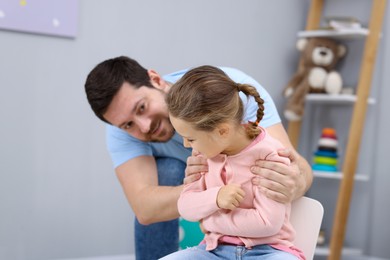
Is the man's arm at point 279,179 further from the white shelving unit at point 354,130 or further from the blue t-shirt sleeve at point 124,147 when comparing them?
the white shelving unit at point 354,130

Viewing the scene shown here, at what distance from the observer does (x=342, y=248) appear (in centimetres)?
310

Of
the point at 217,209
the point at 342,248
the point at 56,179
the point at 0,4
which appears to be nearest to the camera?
the point at 217,209

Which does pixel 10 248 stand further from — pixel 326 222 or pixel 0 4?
pixel 326 222

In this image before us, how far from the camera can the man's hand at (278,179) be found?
1271mm

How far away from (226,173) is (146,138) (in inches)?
22.3

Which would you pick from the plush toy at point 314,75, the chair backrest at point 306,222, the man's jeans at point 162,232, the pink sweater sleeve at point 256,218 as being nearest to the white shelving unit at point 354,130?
the plush toy at point 314,75

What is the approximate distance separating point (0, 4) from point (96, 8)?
0.43 m

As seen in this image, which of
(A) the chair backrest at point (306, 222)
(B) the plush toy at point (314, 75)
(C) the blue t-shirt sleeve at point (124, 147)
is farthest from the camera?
(B) the plush toy at point (314, 75)

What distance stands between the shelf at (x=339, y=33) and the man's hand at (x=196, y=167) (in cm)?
184

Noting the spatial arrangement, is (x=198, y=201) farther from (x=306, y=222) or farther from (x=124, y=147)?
(x=124, y=147)

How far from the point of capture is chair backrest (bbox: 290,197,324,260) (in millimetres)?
1353

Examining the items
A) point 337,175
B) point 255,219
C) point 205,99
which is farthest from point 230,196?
point 337,175

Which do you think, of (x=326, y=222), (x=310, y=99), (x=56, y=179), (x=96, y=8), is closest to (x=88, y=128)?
(x=56, y=179)

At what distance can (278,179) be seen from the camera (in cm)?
127
